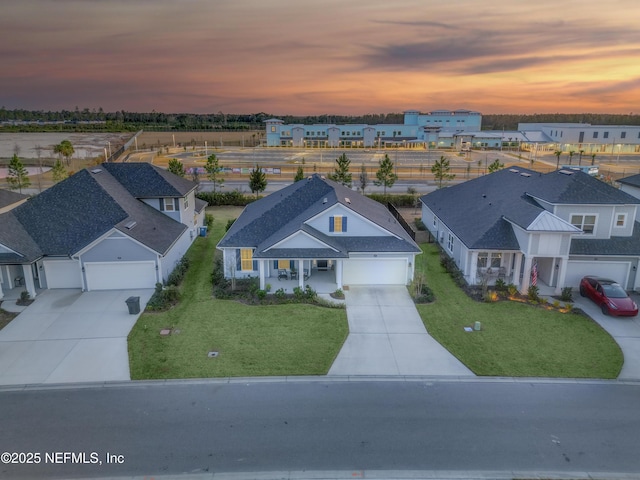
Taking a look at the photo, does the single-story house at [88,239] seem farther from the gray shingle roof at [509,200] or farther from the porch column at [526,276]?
the porch column at [526,276]

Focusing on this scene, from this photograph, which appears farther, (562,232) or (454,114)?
(454,114)

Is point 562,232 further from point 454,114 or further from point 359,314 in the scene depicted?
point 454,114

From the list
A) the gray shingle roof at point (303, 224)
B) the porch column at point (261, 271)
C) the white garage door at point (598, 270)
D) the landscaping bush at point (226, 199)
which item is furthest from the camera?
the landscaping bush at point (226, 199)

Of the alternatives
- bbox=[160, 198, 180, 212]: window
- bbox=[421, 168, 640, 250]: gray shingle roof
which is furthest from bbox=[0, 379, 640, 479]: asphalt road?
bbox=[160, 198, 180, 212]: window

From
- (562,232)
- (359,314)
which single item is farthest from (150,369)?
(562,232)

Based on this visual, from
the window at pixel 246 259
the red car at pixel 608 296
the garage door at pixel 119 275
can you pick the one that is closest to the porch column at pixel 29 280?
the garage door at pixel 119 275

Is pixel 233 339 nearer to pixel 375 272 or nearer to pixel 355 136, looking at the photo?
pixel 375 272

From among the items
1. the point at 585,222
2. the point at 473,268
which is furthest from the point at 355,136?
the point at 473,268
